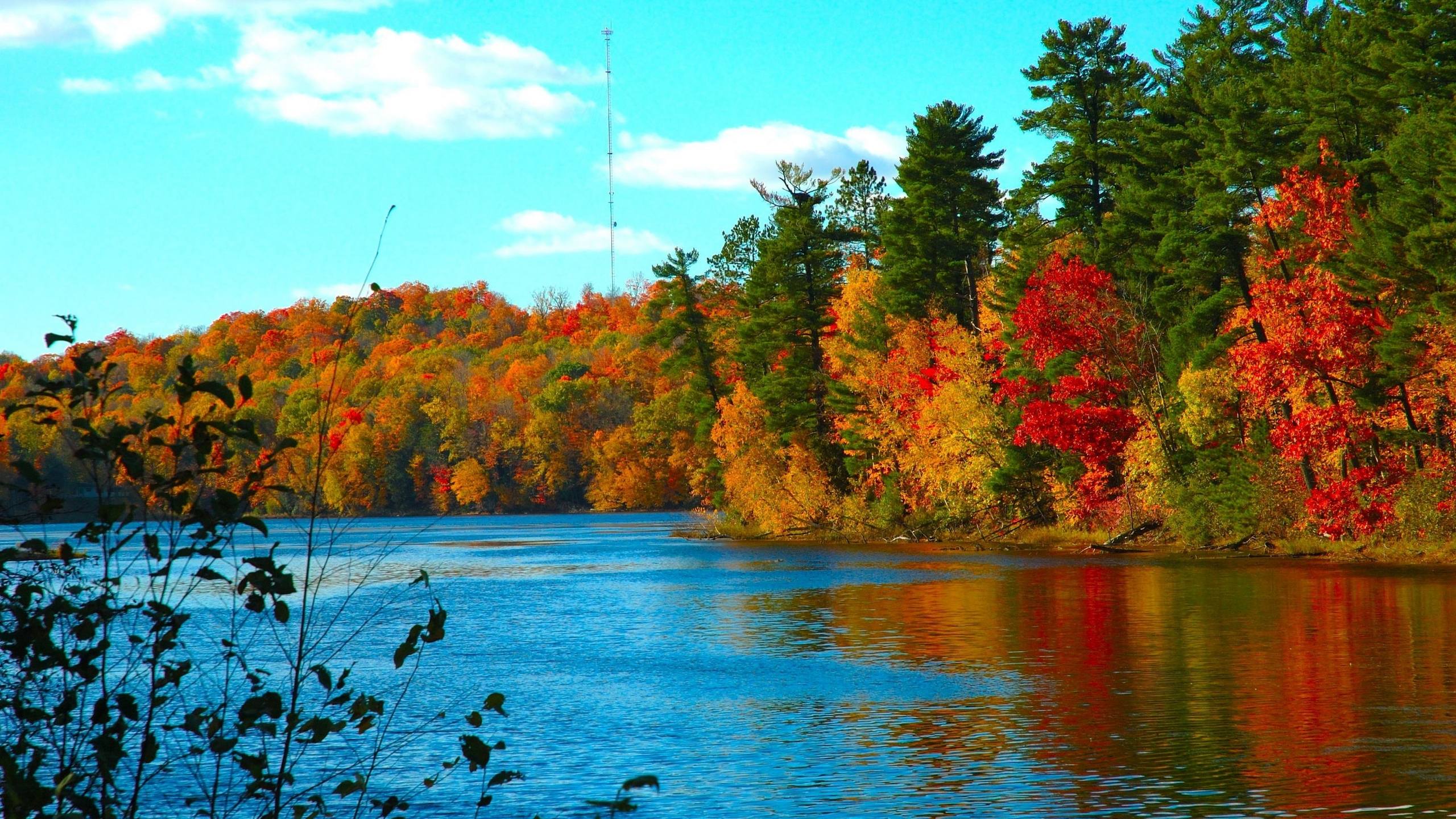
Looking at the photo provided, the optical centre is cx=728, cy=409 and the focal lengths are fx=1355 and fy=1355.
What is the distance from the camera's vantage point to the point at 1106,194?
5547 centimetres

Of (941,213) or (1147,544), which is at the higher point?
(941,213)

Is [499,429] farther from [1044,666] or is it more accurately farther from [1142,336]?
[1044,666]

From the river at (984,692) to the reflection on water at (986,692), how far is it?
2.5 inches

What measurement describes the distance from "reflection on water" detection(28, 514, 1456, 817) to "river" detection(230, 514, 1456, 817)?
63 millimetres

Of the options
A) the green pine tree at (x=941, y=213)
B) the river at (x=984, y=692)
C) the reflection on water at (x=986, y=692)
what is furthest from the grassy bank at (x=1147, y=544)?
the green pine tree at (x=941, y=213)

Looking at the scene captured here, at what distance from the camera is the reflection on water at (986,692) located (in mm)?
13266

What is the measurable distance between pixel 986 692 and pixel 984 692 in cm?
3

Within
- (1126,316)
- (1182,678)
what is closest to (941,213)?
(1126,316)

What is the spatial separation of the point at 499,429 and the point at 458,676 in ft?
336

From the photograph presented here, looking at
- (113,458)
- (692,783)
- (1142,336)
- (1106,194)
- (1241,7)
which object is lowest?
(692,783)

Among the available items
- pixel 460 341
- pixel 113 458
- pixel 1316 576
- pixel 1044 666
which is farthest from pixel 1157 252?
pixel 460 341

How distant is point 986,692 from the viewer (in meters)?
19.4

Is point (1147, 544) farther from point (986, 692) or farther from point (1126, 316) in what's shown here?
point (986, 692)

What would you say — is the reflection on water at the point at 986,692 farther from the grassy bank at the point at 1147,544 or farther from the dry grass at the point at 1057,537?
the dry grass at the point at 1057,537
